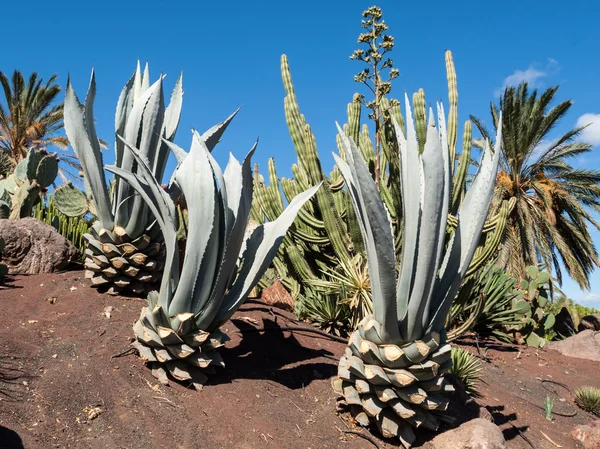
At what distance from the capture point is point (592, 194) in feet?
59.1

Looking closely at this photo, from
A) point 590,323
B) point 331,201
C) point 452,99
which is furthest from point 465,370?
point 590,323

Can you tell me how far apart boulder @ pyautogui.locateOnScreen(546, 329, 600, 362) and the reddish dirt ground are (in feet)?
11.4

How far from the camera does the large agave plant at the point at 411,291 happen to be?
11.8 ft

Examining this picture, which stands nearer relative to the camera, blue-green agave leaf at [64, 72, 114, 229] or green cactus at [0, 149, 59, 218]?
blue-green agave leaf at [64, 72, 114, 229]

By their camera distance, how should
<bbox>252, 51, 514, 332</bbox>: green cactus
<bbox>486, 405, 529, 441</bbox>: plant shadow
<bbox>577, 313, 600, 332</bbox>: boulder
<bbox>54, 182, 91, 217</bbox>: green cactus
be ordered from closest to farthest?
<bbox>486, 405, 529, 441</bbox>: plant shadow
<bbox>54, 182, 91, 217</bbox>: green cactus
<bbox>252, 51, 514, 332</bbox>: green cactus
<bbox>577, 313, 600, 332</bbox>: boulder

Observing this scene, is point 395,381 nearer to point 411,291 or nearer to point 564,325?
point 411,291

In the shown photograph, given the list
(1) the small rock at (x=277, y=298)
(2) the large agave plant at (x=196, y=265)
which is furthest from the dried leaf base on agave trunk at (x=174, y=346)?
(1) the small rock at (x=277, y=298)

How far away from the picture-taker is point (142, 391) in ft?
12.4

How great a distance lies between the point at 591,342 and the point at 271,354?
6408 millimetres

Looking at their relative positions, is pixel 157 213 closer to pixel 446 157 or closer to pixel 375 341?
pixel 375 341

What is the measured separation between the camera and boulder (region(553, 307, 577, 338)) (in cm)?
1125

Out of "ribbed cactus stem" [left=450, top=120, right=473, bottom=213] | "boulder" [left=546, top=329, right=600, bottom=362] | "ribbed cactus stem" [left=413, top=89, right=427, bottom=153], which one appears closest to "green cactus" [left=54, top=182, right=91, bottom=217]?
"ribbed cactus stem" [left=413, top=89, right=427, bottom=153]

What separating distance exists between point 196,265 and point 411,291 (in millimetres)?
1474

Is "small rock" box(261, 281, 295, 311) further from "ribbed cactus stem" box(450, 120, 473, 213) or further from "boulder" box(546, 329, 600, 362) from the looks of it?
"boulder" box(546, 329, 600, 362)
